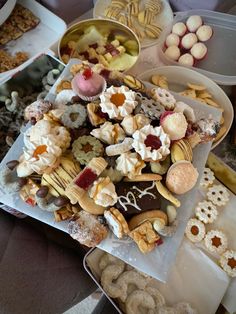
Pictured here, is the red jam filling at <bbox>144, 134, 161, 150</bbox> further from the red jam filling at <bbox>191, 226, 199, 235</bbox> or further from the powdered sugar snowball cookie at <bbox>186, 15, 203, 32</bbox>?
the powdered sugar snowball cookie at <bbox>186, 15, 203, 32</bbox>

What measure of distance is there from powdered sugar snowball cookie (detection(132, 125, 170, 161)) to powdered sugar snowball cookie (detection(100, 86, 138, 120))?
0.05 meters

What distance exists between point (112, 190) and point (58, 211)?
92 millimetres

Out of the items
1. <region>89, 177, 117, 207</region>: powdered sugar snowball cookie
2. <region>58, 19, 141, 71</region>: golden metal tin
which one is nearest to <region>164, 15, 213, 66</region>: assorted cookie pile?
<region>58, 19, 141, 71</region>: golden metal tin

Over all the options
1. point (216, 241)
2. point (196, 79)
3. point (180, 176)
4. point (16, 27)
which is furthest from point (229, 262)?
point (16, 27)

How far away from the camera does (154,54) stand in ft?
3.07

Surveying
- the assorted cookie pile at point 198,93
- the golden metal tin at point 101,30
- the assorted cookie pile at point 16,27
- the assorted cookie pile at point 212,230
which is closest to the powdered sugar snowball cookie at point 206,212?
the assorted cookie pile at point 212,230

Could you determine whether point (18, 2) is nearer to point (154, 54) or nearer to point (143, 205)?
point (154, 54)

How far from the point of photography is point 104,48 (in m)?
0.87

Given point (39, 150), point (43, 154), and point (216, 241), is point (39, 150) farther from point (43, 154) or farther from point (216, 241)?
point (216, 241)

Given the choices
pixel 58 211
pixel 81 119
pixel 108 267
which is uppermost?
pixel 81 119

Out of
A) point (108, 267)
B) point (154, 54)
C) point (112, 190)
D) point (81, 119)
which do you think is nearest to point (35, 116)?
point (81, 119)

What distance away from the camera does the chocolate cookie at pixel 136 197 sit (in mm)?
544

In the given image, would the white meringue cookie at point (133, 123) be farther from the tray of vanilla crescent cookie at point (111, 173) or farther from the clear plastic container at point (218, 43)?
the clear plastic container at point (218, 43)

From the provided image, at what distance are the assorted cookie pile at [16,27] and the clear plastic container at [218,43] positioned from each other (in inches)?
13.4
